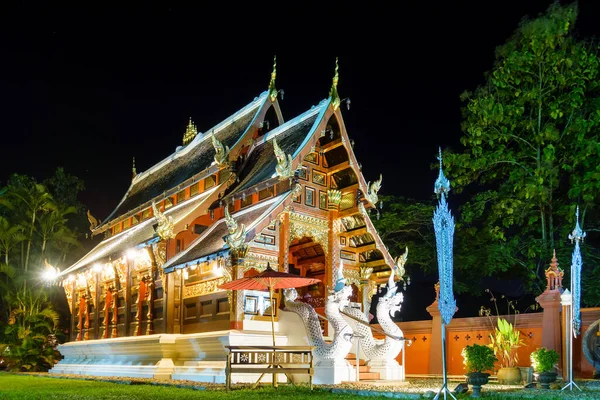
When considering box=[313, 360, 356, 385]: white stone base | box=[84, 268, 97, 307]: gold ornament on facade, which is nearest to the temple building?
box=[84, 268, 97, 307]: gold ornament on facade

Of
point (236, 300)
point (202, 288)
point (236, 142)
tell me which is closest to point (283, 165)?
point (236, 300)

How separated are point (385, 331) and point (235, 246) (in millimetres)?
3589

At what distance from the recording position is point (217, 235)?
1448cm

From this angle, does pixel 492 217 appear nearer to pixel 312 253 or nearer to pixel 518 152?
pixel 518 152

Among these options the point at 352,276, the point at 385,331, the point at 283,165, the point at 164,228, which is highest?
the point at 283,165

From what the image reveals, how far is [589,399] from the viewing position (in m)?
8.55

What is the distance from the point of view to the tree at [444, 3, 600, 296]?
17.3 metres

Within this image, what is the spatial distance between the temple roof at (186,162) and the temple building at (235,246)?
9 centimetres

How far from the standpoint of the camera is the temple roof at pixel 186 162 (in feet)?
57.6

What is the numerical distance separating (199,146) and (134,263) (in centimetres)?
463

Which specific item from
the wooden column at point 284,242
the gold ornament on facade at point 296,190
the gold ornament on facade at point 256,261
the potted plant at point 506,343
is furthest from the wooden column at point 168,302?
the potted plant at point 506,343

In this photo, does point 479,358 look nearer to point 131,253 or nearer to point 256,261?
point 256,261

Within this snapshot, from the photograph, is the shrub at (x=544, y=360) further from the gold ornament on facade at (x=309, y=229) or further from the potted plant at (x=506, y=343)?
the gold ornament on facade at (x=309, y=229)

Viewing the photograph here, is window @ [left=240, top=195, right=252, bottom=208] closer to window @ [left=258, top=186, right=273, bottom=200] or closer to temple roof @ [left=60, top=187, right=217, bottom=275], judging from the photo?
window @ [left=258, top=186, right=273, bottom=200]
